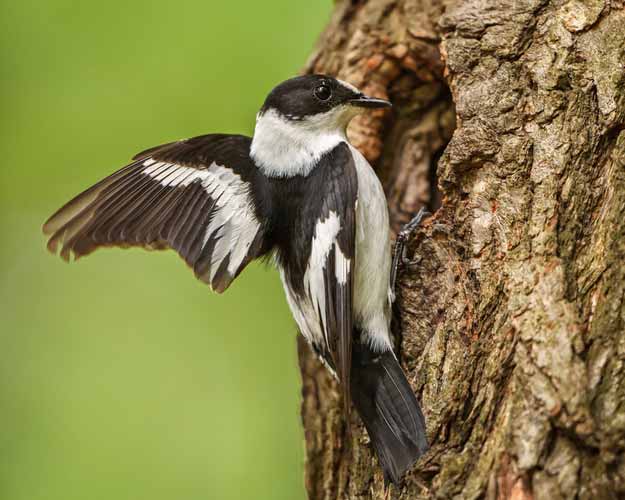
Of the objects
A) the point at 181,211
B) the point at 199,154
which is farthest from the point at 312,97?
the point at 181,211

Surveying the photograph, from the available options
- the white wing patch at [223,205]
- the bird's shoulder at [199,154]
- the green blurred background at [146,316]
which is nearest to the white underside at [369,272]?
the white wing patch at [223,205]

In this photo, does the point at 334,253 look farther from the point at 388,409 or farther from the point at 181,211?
the point at 181,211

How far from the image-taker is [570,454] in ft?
6.59

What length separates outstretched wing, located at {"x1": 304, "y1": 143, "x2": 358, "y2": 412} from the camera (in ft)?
9.21

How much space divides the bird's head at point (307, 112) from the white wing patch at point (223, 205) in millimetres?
203

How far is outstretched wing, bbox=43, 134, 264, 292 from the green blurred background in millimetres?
1796

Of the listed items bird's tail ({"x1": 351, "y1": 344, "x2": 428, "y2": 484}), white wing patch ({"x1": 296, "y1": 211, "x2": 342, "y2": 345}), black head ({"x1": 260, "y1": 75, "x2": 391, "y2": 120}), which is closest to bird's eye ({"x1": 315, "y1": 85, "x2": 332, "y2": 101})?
black head ({"x1": 260, "y1": 75, "x2": 391, "y2": 120})

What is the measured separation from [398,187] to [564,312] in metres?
1.68

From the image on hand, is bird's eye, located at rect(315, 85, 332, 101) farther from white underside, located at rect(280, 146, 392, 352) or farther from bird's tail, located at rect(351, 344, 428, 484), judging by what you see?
Answer: bird's tail, located at rect(351, 344, 428, 484)

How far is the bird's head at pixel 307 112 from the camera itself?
3.37 meters

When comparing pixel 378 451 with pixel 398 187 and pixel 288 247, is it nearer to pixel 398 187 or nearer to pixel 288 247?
pixel 288 247

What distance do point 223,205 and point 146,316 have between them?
2.84 meters

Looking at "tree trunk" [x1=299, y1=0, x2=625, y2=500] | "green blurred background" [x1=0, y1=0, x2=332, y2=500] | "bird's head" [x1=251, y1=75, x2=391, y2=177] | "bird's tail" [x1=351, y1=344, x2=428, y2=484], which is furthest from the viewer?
"green blurred background" [x1=0, y1=0, x2=332, y2=500]

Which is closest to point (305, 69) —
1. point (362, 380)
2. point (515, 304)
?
point (362, 380)
